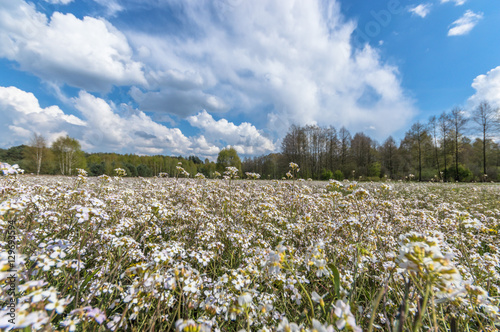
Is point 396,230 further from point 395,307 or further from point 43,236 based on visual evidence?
point 43,236

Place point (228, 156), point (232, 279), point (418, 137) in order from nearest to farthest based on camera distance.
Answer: point (232, 279), point (418, 137), point (228, 156)

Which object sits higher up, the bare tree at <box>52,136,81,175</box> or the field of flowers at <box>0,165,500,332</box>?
the bare tree at <box>52,136,81,175</box>

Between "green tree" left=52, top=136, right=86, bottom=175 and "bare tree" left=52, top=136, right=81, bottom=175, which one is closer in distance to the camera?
"bare tree" left=52, top=136, right=81, bottom=175

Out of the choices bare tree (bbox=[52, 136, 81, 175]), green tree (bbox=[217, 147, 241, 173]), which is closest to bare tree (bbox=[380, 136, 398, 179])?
green tree (bbox=[217, 147, 241, 173])

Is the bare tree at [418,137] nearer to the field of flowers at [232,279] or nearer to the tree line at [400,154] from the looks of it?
the tree line at [400,154]

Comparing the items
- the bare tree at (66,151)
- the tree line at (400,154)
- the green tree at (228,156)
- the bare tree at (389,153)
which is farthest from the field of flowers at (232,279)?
the green tree at (228,156)

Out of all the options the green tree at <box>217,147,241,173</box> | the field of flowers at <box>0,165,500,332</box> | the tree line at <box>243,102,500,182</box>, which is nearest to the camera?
the field of flowers at <box>0,165,500,332</box>

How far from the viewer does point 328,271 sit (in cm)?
193

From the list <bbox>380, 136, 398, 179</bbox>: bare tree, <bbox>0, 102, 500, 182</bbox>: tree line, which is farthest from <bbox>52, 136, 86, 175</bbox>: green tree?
<bbox>380, 136, 398, 179</bbox>: bare tree

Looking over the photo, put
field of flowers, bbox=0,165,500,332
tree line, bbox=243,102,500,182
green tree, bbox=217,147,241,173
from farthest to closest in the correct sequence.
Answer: green tree, bbox=217,147,241,173
tree line, bbox=243,102,500,182
field of flowers, bbox=0,165,500,332

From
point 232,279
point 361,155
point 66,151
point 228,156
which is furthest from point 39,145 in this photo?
point 361,155

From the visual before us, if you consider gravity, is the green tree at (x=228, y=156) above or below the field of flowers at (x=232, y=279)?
above

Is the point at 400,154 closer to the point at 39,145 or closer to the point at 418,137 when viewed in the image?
the point at 418,137

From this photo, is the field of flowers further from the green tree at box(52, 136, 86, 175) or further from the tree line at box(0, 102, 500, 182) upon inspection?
the green tree at box(52, 136, 86, 175)
